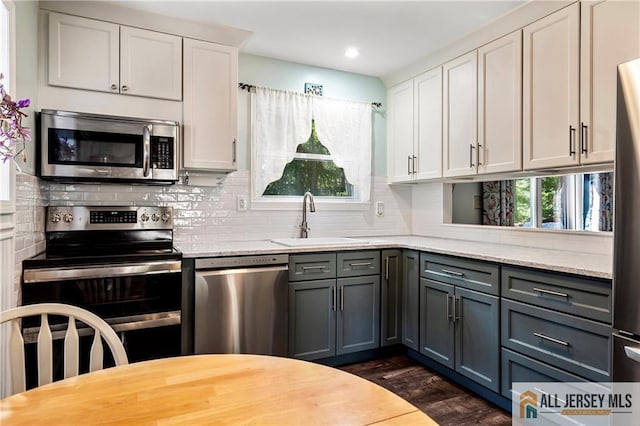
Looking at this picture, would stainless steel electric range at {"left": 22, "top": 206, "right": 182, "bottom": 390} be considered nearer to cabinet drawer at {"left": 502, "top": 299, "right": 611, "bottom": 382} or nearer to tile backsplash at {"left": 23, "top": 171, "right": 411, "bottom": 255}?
tile backsplash at {"left": 23, "top": 171, "right": 411, "bottom": 255}

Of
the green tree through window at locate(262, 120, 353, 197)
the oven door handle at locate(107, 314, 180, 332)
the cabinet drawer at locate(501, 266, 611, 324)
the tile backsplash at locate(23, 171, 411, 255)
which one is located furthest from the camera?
the green tree through window at locate(262, 120, 353, 197)

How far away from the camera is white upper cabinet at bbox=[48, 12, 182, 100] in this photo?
7.84ft

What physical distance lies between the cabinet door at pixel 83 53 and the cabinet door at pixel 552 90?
2684 mm

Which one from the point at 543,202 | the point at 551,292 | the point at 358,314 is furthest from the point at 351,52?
the point at 551,292

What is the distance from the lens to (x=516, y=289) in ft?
7.01

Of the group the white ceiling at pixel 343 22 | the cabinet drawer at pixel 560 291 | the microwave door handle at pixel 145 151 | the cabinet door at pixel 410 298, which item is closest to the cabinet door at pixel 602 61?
the white ceiling at pixel 343 22

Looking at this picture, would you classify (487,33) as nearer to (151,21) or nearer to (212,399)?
(151,21)

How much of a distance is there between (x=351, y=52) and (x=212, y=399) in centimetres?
296

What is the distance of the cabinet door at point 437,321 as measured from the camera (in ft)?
8.52

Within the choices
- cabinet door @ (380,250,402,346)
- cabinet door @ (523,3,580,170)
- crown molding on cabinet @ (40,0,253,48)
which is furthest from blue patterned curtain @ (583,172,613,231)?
crown molding on cabinet @ (40,0,253,48)

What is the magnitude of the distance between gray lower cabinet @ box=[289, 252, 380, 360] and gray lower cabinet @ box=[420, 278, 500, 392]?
0.39 metres

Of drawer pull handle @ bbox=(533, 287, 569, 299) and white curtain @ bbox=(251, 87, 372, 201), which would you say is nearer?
drawer pull handle @ bbox=(533, 287, 569, 299)

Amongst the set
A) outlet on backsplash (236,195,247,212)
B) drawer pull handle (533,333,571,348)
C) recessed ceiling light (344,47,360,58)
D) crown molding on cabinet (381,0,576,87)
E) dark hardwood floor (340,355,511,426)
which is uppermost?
recessed ceiling light (344,47,360,58)

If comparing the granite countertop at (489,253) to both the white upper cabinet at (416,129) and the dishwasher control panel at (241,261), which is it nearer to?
the dishwasher control panel at (241,261)
